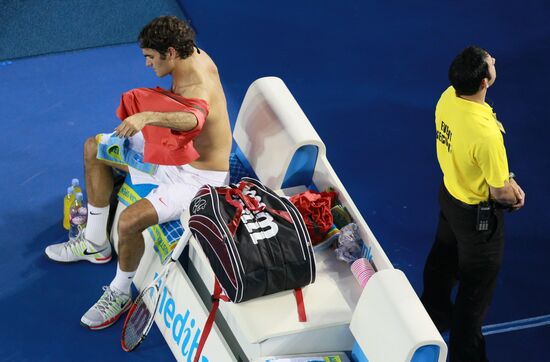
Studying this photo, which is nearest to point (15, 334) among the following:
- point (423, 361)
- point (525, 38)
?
point (423, 361)

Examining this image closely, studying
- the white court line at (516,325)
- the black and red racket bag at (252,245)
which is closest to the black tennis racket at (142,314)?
the black and red racket bag at (252,245)

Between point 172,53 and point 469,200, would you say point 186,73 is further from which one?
point 469,200

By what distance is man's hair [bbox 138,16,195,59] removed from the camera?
429 cm

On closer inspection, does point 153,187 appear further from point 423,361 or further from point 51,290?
point 423,361

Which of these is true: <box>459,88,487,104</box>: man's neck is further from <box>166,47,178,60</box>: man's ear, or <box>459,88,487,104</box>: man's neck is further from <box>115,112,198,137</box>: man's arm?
<box>166,47,178,60</box>: man's ear

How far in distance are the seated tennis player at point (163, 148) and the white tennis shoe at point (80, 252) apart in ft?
0.23

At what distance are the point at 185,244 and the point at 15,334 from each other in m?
1.12

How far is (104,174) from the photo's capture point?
4980mm

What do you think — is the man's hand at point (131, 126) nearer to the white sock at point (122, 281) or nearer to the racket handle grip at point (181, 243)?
the racket handle grip at point (181, 243)

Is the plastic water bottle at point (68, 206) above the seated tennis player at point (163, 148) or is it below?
below

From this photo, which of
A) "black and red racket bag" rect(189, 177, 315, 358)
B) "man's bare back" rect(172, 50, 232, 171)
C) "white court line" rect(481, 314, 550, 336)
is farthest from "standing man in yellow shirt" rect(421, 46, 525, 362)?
"man's bare back" rect(172, 50, 232, 171)

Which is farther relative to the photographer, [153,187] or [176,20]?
[153,187]

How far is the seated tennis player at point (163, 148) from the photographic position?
4.33 meters

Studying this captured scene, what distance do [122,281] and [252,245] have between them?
1.18m
